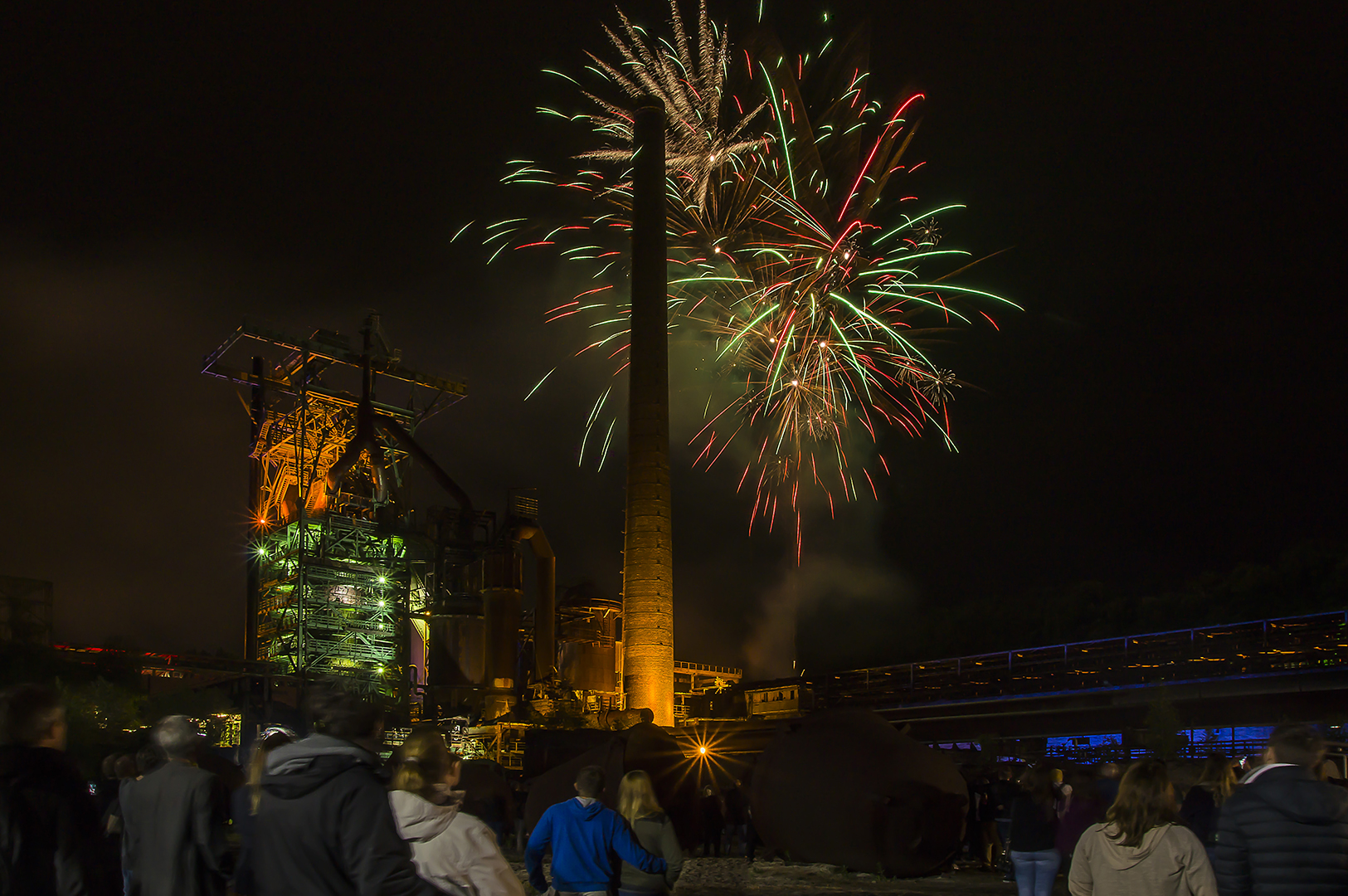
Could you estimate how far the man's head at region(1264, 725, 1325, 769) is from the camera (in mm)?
5078

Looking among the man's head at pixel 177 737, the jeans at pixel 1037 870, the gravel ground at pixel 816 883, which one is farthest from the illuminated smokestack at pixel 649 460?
the man's head at pixel 177 737

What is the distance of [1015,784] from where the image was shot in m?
12.2

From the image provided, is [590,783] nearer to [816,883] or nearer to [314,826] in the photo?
[314,826]

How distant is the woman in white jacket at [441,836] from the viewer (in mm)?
4543

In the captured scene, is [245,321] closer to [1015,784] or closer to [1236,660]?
[1236,660]

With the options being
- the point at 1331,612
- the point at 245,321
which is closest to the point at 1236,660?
the point at 1331,612

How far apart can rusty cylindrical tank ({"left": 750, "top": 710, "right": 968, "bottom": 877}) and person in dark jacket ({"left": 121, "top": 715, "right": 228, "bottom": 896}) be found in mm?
10822

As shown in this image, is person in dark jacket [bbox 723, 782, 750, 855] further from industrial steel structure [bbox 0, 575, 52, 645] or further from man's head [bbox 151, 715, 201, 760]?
industrial steel structure [bbox 0, 575, 52, 645]

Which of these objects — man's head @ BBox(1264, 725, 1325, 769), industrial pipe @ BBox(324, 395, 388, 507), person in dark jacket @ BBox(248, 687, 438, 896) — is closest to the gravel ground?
man's head @ BBox(1264, 725, 1325, 769)

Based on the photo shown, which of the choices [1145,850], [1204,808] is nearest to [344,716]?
[1145,850]

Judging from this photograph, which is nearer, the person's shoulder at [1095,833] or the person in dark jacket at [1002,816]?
the person's shoulder at [1095,833]

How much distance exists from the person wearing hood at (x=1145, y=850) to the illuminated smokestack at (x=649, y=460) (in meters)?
33.9

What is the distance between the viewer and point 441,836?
4578mm

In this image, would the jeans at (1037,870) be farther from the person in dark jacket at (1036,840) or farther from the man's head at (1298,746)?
the man's head at (1298,746)
